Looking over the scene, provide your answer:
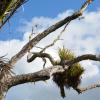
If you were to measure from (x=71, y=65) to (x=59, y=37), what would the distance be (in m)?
2.10

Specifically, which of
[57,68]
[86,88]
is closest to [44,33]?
[57,68]

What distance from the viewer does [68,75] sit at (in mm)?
14766

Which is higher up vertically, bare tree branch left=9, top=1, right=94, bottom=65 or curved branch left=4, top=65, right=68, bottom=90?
bare tree branch left=9, top=1, right=94, bottom=65

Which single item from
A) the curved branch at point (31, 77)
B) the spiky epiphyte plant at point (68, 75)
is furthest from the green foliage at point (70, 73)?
the curved branch at point (31, 77)

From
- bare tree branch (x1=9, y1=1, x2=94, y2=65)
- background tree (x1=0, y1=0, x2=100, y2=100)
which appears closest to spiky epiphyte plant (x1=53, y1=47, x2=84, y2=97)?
background tree (x1=0, y1=0, x2=100, y2=100)

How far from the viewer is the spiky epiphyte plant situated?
1451 cm

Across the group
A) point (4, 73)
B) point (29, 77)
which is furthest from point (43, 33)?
point (4, 73)

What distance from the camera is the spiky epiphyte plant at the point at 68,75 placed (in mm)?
14508

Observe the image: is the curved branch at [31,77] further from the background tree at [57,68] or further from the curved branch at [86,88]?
the curved branch at [86,88]

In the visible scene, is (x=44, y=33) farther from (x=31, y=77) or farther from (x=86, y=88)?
(x=86, y=88)

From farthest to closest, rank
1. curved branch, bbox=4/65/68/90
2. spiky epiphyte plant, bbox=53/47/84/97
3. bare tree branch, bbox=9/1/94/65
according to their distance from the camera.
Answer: spiky epiphyte plant, bbox=53/47/84/97 < bare tree branch, bbox=9/1/94/65 < curved branch, bbox=4/65/68/90

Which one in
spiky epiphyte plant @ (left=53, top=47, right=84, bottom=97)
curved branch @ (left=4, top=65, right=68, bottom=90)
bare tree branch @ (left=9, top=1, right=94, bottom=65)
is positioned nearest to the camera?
curved branch @ (left=4, top=65, right=68, bottom=90)

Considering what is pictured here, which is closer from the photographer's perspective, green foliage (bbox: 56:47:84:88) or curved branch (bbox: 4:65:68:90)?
curved branch (bbox: 4:65:68:90)

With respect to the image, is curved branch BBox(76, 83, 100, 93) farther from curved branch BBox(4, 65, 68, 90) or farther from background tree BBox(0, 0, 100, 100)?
curved branch BBox(4, 65, 68, 90)
